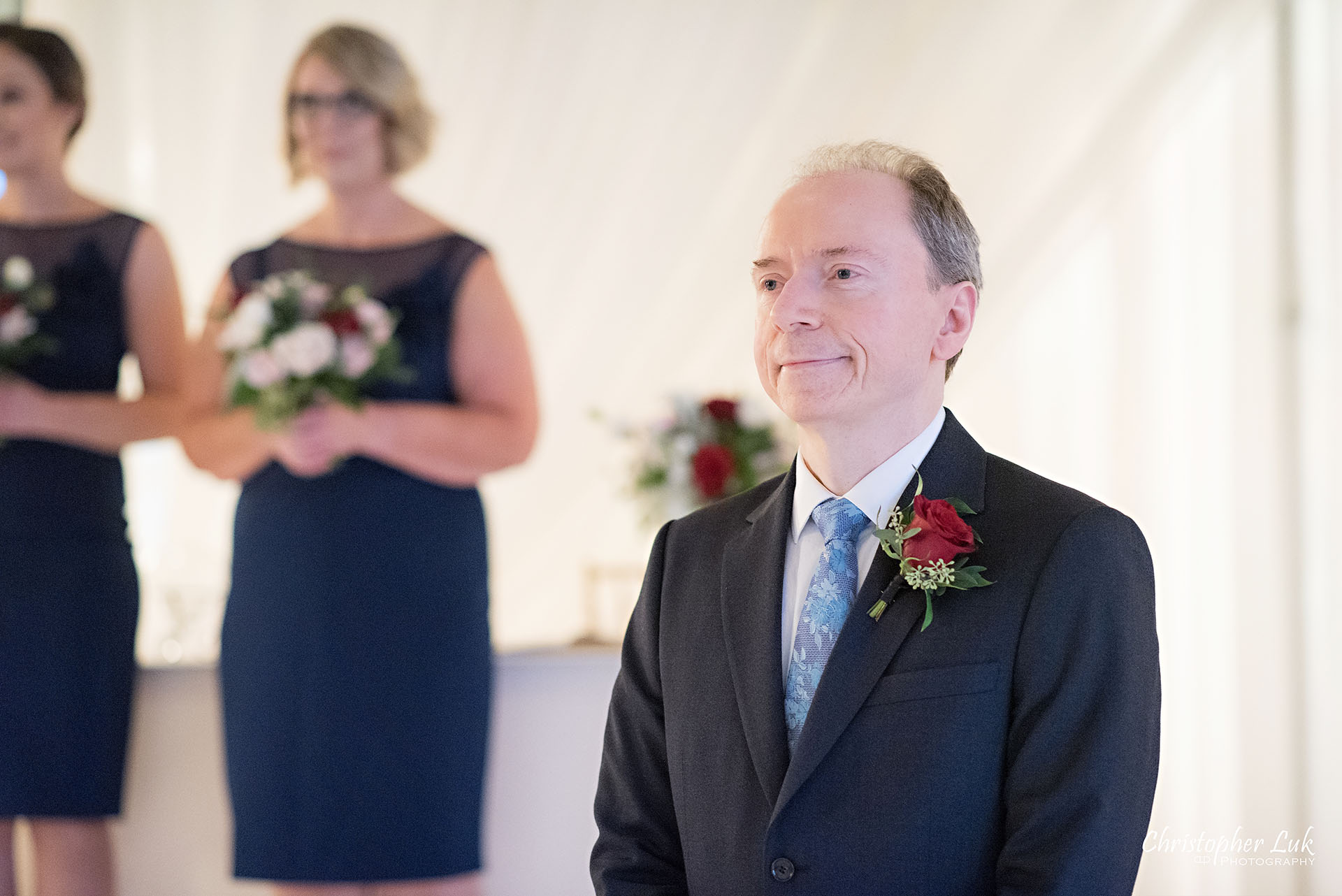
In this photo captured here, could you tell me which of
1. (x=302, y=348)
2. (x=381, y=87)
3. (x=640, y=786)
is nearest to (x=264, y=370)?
(x=302, y=348)

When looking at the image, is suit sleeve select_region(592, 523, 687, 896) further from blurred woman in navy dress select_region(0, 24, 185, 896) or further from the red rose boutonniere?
blurred woman in navy dress select_region(0, 24, 185, 896)

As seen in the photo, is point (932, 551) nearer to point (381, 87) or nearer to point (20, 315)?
point (381, 87)

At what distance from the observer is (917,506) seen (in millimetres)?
1453

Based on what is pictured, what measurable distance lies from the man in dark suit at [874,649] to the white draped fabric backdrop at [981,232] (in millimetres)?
2184

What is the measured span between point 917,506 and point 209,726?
A: 2.63m

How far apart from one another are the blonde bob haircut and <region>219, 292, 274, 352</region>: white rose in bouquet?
1.68 ft

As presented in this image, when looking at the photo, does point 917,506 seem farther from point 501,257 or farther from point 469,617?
point 501,257

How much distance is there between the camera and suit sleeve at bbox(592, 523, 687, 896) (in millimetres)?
Answer: 1625

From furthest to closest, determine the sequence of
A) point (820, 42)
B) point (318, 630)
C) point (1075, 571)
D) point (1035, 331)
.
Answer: point (820, 42) < point (1035, 331) < point (318, 630) < point (1075, 571)

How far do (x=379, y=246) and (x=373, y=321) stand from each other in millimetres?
343

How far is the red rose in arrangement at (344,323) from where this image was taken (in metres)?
3.10

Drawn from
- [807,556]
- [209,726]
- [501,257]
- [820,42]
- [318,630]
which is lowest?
[209,726]

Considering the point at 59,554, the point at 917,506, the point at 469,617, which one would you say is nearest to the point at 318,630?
the point at 469,617

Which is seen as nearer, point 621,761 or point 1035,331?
point 621,761
